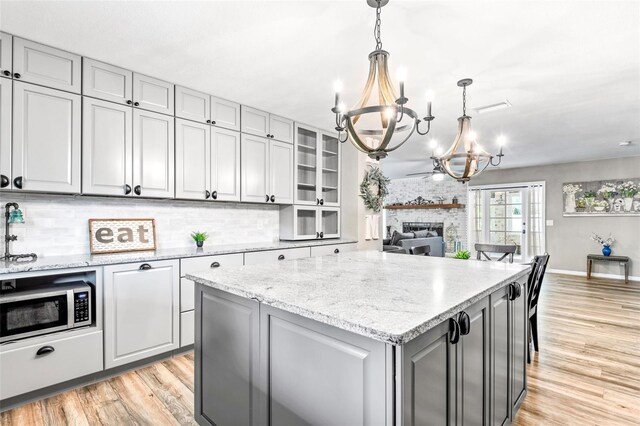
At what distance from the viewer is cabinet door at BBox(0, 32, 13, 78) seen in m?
2.25

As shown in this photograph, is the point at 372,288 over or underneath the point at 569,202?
underneath

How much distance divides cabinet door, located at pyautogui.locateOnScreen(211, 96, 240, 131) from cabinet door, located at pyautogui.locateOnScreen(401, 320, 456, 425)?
3035mm

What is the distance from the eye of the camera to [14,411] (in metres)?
2.08

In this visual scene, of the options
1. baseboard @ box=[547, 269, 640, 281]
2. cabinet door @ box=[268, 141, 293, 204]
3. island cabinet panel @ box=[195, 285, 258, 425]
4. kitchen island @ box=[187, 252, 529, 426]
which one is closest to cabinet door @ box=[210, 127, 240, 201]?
cabinet door @ box=[268, 141, 293, 204]

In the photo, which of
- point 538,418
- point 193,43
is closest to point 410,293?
point 538,418

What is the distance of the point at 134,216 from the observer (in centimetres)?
317

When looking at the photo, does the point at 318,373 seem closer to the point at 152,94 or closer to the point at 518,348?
the point at 518,348

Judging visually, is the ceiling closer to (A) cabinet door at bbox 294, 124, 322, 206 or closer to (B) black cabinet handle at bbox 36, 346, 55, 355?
(A) cabinet door at bbox 294, 124, 322, 206

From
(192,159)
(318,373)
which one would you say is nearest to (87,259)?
(192,159)

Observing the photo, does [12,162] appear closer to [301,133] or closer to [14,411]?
[14,411]

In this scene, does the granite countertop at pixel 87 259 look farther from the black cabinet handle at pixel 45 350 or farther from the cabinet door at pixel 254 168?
the cabinet door at pixel 254 168

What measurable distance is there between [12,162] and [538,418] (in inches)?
150

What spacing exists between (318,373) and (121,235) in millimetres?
2561

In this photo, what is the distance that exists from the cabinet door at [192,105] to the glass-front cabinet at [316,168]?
125 cm
